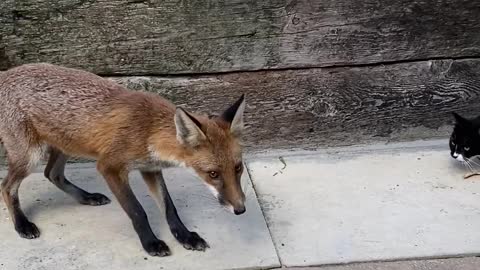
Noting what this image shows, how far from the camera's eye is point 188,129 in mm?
4309

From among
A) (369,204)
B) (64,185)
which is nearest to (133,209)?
(64,185)

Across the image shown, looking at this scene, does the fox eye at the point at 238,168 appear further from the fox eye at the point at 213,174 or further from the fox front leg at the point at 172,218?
the fox front leg at the point at 172,218

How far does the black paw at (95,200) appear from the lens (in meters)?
5.19

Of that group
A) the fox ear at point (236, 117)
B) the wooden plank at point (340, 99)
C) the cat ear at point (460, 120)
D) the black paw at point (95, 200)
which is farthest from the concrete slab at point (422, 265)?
the wooden plank at point (340, 99)

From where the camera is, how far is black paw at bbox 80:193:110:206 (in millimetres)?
5188

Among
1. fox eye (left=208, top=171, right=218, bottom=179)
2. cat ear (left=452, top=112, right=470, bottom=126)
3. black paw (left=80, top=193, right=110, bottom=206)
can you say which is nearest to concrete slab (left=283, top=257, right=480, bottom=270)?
fox eye (left=208, top=171, right=218, bottom=179)

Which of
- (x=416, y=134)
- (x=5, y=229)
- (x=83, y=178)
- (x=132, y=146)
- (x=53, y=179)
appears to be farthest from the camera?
(x=416, y=134)

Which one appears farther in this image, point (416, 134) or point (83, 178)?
point (416, 134)

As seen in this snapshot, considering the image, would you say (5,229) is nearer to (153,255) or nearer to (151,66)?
(153,255)

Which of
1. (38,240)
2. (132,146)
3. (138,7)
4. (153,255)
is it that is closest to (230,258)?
(153,255)

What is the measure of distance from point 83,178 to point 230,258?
1572 millimetres

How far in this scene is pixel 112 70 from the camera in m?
5.62

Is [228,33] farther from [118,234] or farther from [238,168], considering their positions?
[118,234]

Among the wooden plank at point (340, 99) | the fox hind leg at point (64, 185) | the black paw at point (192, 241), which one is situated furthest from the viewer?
the wooden plank at point (340, 99)
